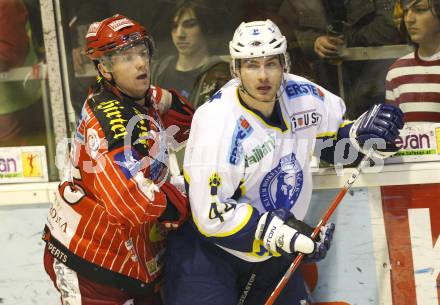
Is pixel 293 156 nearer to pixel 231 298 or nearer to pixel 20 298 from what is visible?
pixel 231 298

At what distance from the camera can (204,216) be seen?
3.11m

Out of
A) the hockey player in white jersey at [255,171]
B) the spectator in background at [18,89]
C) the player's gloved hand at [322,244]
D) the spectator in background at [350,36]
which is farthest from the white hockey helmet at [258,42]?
the spectator in background at [18,89]

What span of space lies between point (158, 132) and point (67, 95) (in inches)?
25.6

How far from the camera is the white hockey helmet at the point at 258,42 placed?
3.12 metres

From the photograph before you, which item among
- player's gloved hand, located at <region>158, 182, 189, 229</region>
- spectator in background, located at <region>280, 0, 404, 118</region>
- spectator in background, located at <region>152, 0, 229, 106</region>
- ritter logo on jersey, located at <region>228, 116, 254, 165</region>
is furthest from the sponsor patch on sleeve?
spectator in background, located at <region>280, 0, 404, 118</region>

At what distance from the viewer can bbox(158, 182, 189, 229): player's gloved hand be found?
3.22m

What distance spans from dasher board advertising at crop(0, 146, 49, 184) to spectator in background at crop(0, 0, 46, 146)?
32 mm

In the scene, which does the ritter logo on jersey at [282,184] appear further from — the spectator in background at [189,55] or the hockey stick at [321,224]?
the spectator in background at [189,55]

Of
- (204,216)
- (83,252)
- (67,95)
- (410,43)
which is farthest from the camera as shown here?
(67,95)

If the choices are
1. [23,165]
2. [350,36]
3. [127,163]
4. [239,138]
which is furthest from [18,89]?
[350,36]

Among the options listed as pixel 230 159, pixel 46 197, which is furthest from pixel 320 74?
pixel 46 197

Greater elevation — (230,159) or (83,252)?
(230,159)

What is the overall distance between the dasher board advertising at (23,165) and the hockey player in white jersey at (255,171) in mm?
740

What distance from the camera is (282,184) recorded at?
128 inches
